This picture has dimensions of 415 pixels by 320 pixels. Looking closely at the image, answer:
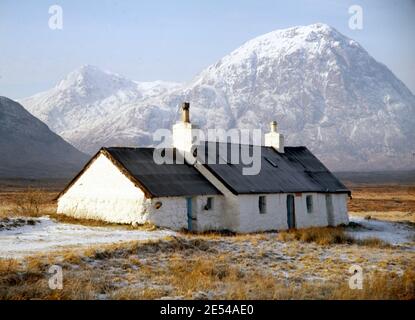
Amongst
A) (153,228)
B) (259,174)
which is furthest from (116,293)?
(259,174)

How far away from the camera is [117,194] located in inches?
905

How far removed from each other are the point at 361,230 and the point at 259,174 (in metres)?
5.87

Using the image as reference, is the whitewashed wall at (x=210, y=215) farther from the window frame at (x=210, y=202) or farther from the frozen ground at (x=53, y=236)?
the frozen ground at (x=53, y=236)

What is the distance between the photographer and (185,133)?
2588 centimetres

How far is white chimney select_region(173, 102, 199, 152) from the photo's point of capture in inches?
1013

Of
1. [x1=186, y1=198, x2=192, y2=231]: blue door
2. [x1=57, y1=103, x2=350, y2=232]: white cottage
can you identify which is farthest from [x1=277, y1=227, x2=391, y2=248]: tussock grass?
[x1=186, y1=198, x2=192, y2=231]: blue door

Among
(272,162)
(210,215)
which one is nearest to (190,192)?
(210,215)

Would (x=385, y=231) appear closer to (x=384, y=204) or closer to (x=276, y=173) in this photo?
(x=276, y=173)

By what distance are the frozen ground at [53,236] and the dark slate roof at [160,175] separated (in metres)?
1.94

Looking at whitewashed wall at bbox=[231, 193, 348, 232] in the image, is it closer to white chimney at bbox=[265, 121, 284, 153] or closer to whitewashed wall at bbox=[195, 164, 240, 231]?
whitewashed wall at bbox=[195, 164, 240, 231]

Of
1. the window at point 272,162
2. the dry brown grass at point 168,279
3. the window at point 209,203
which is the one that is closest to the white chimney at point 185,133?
the window at point 209,203

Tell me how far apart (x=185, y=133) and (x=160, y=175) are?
3.02m

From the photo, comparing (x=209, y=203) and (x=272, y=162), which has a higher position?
(x=272, y=162)

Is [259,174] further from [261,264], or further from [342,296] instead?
[342,296]
